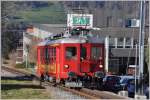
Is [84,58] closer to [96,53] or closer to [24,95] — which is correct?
[96,53]

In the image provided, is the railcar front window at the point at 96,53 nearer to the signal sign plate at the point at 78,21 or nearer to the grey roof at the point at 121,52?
the signal sign plate at the point at 78,21

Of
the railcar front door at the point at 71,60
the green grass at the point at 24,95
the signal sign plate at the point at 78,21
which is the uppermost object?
the signal sign plate at the point at 78,21

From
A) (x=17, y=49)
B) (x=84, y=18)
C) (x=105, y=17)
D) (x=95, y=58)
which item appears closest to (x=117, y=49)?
(x=105, y=17)

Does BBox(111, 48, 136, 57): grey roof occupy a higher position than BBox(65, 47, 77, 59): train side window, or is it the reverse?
BBox(65, 47, 77, 59): train side window

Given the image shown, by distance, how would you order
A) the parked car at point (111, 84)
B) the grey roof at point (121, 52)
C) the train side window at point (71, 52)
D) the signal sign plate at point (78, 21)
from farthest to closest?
1. the grey roof at point (121, 52)
2. the signal sign plate at point (78, 21)
3. the parked car at point (111, 84)
4. the train side window at point (71, 52)

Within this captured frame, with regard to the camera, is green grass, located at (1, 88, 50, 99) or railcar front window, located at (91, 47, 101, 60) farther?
railcar front window, located at (91, 47, 101, 60)

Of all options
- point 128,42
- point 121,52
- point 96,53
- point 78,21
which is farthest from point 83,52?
point 128,42

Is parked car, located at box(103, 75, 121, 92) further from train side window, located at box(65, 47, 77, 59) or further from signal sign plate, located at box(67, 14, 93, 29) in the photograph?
signal sign plate, located at box(67, 14, 93, 29)

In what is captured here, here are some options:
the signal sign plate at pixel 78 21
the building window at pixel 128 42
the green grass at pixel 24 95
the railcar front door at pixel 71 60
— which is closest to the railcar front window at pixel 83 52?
the railcar front door at pixel 71 60

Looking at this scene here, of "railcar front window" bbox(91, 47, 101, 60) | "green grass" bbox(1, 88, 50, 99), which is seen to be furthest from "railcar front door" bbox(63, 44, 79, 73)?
"green grass" bbox(1, 88, 50, 99)

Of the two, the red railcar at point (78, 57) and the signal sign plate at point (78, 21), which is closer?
the red railcar at point (78, 57)

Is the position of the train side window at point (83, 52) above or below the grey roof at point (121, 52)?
above

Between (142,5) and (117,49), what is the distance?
38.6 metres

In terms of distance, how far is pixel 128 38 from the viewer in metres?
66.3
